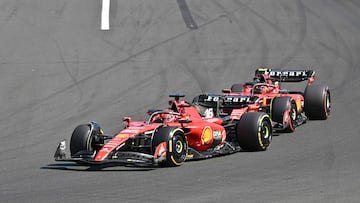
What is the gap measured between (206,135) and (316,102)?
4.58 m

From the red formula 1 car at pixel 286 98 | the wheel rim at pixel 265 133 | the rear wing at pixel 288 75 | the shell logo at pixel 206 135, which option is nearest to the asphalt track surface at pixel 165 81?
the wheel rim at pixel 265 133

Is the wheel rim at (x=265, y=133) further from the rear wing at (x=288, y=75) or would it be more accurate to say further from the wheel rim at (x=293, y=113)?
the rear wing at (x=288, y=75)

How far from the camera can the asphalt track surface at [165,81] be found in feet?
39.4

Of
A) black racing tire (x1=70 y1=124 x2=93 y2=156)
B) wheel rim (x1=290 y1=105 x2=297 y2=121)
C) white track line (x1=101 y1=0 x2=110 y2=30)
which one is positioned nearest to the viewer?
black racing tire (x1=70 y1=124 x2=93 y2=156)

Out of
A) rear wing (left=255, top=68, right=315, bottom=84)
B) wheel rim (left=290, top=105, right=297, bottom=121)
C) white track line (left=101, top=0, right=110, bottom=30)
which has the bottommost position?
wheel rim (left=290, top=105, right=297, bottom=121)

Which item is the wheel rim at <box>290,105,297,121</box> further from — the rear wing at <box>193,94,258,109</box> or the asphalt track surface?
the rear wing at <box>193,94,258,109</box>

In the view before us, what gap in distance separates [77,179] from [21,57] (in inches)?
434

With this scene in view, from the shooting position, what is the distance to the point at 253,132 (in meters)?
15.2

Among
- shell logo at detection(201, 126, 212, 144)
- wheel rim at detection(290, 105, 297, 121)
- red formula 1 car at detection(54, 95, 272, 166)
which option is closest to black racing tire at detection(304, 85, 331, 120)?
wheel rim at detection(290, 105, 297, 121)

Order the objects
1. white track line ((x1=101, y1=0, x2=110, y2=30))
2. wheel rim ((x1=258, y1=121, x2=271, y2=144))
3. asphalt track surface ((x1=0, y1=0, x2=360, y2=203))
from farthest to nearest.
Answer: white track line ((x1=101, y1=0, x2=110, y2=30))
wheel rim ((x1=258, y1=121, x2=271, y2=144))
asphalt track surface ((x1=0, y1=0, x2=360, y2=203))

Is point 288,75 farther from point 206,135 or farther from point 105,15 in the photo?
point 105,15

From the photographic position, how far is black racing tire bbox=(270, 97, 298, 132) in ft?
56.2

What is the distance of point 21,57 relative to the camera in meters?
23.3

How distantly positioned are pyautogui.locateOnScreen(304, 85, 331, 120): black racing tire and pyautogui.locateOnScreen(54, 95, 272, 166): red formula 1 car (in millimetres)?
3074
